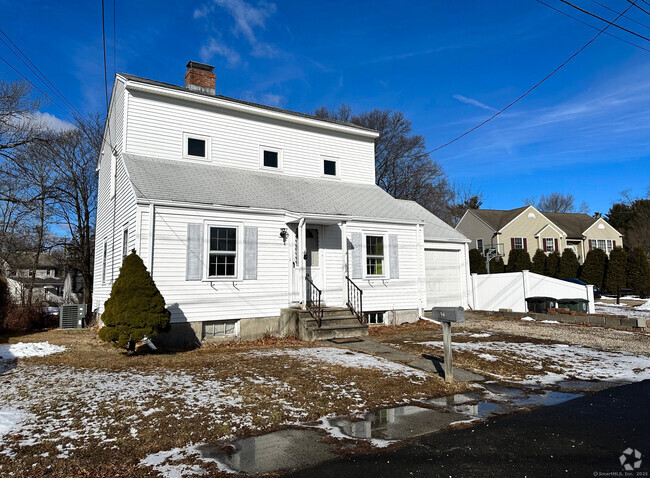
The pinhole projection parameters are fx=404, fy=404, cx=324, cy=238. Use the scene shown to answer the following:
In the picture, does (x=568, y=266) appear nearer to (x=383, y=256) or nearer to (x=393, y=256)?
(x=393, y=256)

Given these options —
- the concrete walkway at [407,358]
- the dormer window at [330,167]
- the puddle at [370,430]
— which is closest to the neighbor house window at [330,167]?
the dormer window at [330,167]

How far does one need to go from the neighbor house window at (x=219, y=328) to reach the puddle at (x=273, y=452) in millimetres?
6870

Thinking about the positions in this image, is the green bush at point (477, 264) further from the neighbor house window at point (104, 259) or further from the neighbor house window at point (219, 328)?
the neighbor house window at point (104, 259)

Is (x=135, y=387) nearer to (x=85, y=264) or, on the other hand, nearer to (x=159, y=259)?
(x=159, y=259)

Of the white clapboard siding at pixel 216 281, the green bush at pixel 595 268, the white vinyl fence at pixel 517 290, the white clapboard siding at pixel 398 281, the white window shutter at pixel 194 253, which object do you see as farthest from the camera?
the green bush at pixel 595 268

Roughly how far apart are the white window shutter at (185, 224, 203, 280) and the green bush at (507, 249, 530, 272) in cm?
2722

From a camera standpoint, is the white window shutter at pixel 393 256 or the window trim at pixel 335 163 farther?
the window trim at pixel 335 163

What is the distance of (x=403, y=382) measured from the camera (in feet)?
21.2

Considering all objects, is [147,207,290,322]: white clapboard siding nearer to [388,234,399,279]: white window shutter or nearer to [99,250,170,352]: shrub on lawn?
[99,250,170,352]: shrub on lawn

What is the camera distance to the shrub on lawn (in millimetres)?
8219

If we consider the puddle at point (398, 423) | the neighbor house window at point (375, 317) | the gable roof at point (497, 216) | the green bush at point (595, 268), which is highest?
the gable roof at point (497, 216)

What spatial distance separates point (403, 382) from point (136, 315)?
549cm

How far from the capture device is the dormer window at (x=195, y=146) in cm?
1331

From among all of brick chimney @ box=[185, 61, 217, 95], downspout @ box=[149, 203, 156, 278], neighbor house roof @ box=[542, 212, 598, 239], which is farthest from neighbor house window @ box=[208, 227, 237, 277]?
neighbor house roof @ box=[542, 212, 598, 239]
